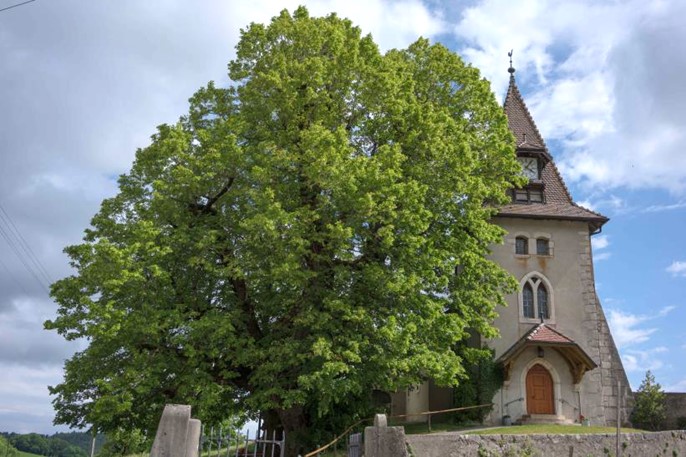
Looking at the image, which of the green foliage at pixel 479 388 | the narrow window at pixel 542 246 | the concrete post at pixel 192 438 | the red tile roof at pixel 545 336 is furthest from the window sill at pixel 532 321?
the concrete post at pixel 192 438

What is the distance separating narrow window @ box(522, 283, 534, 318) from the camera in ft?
87.2

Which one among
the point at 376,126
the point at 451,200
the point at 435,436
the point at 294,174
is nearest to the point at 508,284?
the point at 451,200

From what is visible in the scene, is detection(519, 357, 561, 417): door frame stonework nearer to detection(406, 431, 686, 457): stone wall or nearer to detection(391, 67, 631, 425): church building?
detection(391, 67, 631, 425): church building

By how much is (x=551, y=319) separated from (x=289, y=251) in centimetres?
1377

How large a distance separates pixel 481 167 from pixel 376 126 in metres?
4.00

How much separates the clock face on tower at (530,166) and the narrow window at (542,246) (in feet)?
10.1

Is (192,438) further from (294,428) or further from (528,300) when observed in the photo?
(528,300)

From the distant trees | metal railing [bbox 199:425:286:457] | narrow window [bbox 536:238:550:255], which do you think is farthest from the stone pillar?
the distant trees

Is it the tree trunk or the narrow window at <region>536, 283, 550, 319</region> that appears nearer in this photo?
the tree trunk

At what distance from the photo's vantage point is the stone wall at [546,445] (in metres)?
13.1

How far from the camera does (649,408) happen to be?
26094 mm

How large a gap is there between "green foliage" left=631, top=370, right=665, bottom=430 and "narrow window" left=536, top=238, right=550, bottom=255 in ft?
22.4

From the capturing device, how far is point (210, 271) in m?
18.1

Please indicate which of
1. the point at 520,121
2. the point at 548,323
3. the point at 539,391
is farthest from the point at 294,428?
the point at 520,121
